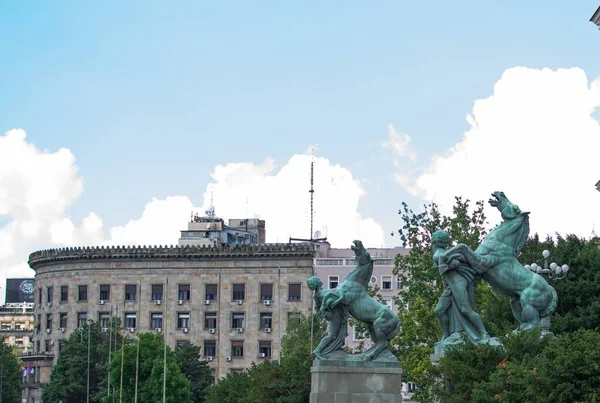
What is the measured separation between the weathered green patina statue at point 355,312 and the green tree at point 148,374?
149 feet

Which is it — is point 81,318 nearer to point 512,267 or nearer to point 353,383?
point 353,383

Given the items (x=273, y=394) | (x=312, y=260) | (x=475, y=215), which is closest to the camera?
(x=273, y=394)

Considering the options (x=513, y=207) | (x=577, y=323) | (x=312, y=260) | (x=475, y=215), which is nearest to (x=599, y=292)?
(x=577, y=323)

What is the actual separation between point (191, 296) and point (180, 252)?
337 cm

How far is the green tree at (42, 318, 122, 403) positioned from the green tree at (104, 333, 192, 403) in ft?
33.0

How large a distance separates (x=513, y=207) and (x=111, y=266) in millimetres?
72659

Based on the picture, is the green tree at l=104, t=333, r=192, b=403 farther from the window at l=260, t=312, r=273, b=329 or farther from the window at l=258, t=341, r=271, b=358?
the window at l=260, t=312, r=273, b=329

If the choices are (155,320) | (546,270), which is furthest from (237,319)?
(546,270)

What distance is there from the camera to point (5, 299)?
163 meters

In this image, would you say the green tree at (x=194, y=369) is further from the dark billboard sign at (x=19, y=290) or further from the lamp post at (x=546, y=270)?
the dark billboard sign at (x=19, y=290)

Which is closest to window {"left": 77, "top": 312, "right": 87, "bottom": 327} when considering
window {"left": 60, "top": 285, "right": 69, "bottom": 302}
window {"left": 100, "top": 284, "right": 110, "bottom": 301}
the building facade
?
window {"left": 100, "top": 284, "right": 110, "bottom": 301}

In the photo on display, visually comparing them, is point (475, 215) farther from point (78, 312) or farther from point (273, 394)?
point (78, 312)

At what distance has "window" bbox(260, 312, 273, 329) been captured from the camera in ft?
302

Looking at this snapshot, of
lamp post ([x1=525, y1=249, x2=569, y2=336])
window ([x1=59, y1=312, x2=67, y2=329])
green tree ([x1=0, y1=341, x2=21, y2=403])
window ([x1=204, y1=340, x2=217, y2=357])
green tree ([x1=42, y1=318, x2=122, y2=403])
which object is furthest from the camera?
green tree ([x1=0, y1=341, x2=21, y2=403])
